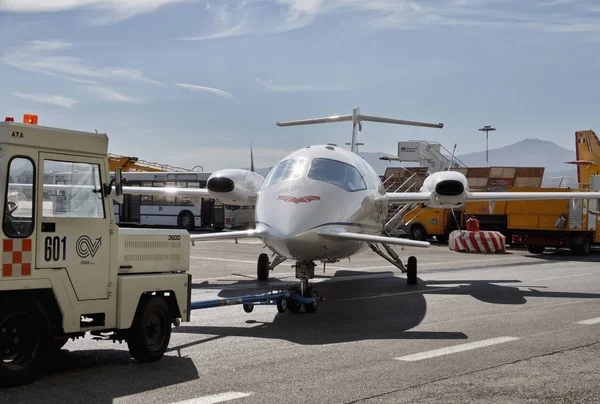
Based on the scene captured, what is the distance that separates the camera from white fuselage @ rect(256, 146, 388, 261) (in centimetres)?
1195

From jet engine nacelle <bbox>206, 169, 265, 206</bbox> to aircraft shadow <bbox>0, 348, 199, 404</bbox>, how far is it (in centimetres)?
999

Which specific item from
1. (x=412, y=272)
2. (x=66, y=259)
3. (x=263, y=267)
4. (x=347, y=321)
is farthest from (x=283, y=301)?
(x=412, y=272)

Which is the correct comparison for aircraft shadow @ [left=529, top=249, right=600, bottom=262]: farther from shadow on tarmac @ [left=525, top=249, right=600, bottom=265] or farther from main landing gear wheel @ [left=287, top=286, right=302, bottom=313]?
main landing gear wheel @ [left=287, top=286, right=302, bottom=313]

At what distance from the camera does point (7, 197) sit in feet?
22.8

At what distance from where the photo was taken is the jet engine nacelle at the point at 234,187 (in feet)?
61.1

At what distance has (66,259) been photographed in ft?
23.9

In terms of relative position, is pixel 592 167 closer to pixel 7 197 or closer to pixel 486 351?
pixel 486 351

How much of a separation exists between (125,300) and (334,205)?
5555 millimetres

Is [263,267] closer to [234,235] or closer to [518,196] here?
[234,235]

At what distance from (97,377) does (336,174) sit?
285 inches

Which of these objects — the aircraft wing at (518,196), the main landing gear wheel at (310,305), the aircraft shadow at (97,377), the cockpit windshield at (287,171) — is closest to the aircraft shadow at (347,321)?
the main landing gear wheel at (310,305)

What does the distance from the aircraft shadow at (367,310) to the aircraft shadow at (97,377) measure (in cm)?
158

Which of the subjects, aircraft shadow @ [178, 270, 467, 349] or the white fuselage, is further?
the white fuselage

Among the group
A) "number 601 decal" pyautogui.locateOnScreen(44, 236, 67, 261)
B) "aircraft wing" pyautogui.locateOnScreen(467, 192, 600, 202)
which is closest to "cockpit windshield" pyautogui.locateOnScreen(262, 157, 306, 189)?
"number 601 decal" pyautogui.locateOnScreen(44, 236, 67, 261)
